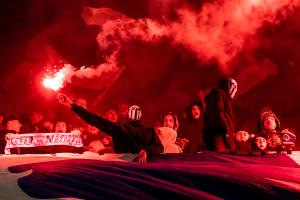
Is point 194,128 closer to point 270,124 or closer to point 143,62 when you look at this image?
point 270,124

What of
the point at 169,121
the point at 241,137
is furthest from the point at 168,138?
the point at 241,137

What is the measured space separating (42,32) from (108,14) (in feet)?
5.20

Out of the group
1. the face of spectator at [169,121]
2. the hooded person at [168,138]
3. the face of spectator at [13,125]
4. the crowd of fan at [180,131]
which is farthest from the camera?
the face of spectator at [13,125]

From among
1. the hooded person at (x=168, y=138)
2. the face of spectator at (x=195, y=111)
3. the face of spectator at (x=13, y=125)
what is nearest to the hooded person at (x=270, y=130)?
the face of spectator at (x=195, y=111)

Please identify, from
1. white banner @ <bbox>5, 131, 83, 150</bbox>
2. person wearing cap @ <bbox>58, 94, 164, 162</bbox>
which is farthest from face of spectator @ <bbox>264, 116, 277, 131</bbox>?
white banner @ <bbox>5, 131, 83, 150</bbox>

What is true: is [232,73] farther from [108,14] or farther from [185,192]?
[185,192]

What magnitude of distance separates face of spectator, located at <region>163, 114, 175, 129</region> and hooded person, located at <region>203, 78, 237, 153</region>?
133 cm

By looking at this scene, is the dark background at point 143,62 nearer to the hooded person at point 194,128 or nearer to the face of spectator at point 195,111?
the hooded person at point 194,128

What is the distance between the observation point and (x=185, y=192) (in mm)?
3352

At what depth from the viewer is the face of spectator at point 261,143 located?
5.90 metres

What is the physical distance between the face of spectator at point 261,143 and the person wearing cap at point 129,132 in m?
1.56

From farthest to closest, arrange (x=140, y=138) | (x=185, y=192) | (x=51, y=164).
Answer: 1. (x=140, y=138)
2. (x=51, y=164)
3. (x=185, y=192)

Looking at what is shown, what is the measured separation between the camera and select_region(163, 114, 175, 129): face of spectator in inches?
254

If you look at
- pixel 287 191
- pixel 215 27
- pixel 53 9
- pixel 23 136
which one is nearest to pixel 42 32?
pixel 53 9
